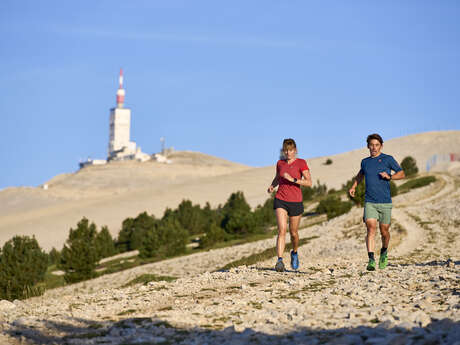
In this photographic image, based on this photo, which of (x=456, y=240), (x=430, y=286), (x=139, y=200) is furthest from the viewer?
(x=139, y=200)

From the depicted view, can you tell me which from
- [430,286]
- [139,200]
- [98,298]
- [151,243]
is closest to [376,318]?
[430,286]

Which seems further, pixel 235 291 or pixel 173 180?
pixel 173 180

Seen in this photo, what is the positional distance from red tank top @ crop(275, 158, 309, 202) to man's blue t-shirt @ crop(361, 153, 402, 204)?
137cm

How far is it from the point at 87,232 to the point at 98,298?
37.3 meters

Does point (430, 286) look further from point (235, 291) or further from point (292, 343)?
point (292, 343)

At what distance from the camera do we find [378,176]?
12.8m

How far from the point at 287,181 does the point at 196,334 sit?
20.0 feet

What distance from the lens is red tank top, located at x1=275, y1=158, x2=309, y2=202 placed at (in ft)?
44.3

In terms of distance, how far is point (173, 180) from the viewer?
168375 millimetres

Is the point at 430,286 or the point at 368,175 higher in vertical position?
the point at 368,175

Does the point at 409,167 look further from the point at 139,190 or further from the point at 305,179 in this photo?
the point at 305,179

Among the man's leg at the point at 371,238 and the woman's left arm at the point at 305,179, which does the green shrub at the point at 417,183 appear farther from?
the woman's left arm at the point at 305,179

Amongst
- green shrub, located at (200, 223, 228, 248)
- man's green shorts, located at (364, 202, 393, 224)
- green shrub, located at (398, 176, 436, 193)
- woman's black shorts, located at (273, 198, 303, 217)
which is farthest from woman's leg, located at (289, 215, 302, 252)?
green shrub, located at (398, 176, 436, 193)

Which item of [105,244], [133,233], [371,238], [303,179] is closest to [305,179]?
[303,179]
